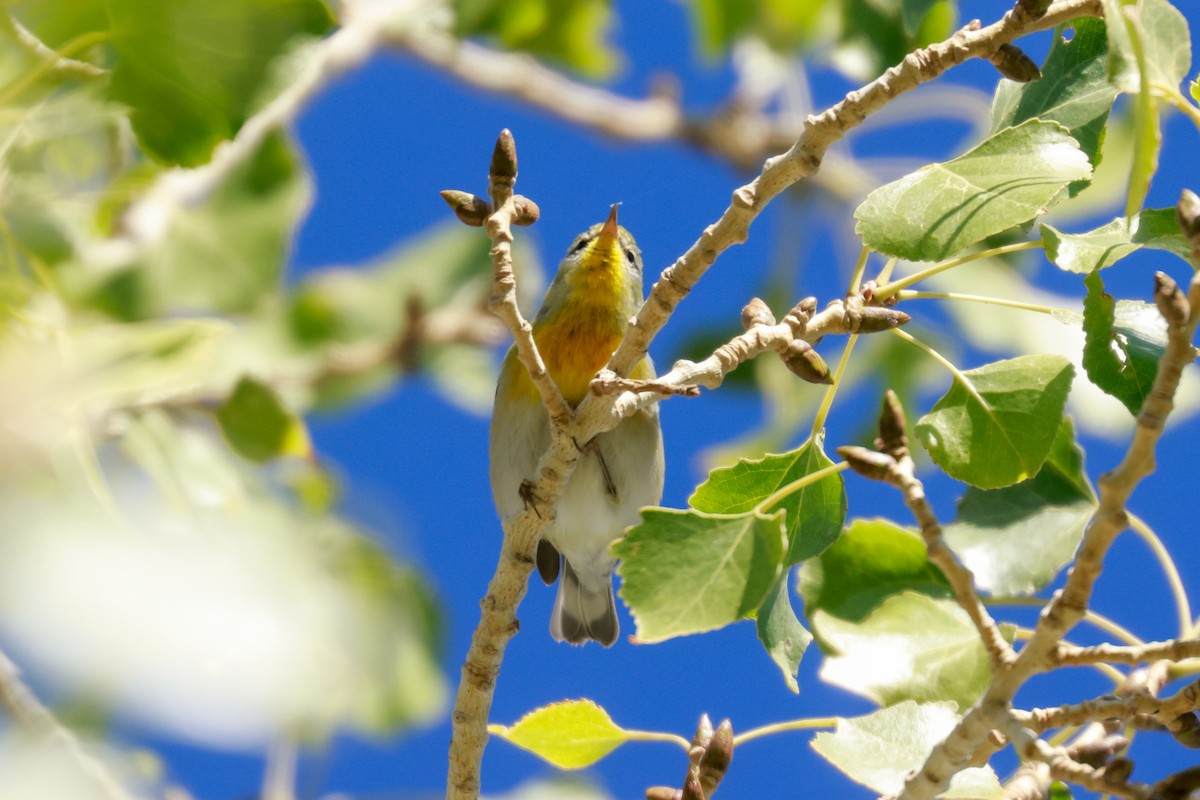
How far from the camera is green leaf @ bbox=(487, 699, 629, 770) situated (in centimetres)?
235

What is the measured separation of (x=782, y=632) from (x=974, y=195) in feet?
2.36

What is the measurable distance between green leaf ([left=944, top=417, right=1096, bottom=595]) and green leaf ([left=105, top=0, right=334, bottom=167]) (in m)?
1.43

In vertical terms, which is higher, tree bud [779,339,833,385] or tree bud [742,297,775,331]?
tree bud [742,297,775,331]

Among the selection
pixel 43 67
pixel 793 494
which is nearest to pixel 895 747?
pixel 793 494

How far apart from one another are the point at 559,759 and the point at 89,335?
190 centimetres

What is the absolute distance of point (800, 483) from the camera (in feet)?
6.40

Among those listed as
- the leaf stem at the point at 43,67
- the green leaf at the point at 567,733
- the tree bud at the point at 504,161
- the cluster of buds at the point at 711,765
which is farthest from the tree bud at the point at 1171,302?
the leaf stem at the point at 43,67

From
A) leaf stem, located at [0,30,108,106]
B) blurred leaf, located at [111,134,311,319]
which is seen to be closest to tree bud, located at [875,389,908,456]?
leaf stem, located at [0,30,108,106]

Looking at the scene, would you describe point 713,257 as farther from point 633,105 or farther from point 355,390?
point 633,105

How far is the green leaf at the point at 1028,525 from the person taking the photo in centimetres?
229

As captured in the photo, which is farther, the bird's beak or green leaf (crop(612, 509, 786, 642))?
the bird's beak

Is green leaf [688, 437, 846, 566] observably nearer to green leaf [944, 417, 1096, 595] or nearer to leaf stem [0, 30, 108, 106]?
green leaf [944, 417, 1096, 595]

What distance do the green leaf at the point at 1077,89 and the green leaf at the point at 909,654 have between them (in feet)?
2.64

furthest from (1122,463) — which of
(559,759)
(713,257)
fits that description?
(559,759)
